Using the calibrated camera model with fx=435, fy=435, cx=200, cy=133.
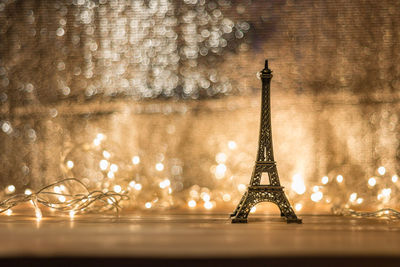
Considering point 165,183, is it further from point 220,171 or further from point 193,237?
point 193,237

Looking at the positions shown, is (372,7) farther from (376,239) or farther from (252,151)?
(376,239)

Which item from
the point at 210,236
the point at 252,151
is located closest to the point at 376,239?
the point at 210,236

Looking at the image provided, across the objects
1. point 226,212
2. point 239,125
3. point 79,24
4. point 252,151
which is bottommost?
point 226,212

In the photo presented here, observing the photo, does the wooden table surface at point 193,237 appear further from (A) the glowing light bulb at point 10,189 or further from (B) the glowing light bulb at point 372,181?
(A) the glowing light bulb at point 10,189

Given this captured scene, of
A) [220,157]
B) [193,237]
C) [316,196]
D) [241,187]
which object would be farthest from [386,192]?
[193,237]

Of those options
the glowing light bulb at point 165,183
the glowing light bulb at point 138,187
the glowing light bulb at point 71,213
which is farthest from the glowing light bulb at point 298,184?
the glowing light bulb at point 71,213
